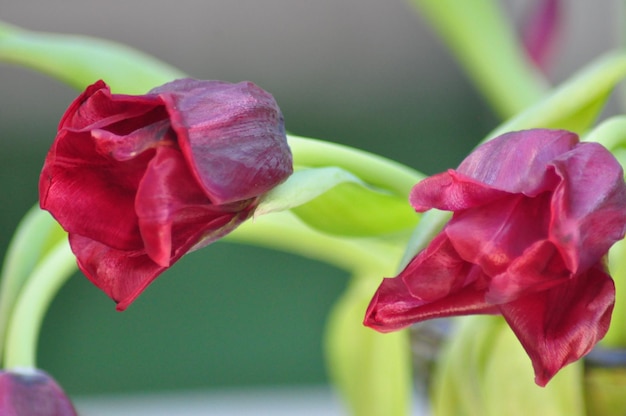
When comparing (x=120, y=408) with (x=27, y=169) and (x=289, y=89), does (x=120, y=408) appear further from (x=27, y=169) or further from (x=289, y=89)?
(x=289, y=89)

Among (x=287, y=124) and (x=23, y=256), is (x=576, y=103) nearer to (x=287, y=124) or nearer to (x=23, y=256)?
(x=23, y=256)

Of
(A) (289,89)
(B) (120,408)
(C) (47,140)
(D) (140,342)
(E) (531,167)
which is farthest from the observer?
(A) (289,89)

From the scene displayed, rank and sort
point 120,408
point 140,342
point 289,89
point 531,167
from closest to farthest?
1. point 531,167
2. point 120,408
3. point 140,342
4. point 289,89

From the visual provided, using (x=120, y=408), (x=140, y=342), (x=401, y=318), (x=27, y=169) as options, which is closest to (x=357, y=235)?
(x=401, y=318)

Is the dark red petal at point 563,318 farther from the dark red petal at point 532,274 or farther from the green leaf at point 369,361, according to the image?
the green leaf at point 369,361

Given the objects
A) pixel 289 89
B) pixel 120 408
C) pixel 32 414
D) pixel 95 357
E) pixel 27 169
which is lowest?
pixel 95 357

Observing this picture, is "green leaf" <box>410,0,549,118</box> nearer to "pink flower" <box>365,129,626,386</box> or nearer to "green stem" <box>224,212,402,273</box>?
"green stem" <box>224,212,402,273</box>

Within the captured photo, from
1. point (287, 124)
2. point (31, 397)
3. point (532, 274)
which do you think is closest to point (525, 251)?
point (532, 274)
